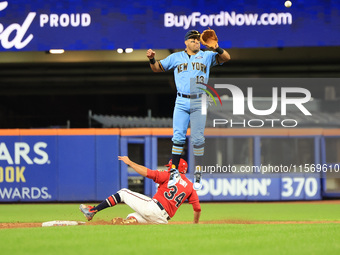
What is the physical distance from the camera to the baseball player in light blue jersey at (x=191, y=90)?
7.34 metres

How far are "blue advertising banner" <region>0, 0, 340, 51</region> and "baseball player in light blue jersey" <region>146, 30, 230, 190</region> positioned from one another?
757 cm

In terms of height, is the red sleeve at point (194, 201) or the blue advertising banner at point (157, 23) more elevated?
the blue advertising banner at point (157, 23)

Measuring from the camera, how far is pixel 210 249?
21.0 feet

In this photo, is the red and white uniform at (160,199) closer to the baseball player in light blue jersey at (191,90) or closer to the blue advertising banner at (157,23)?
the baseball player in light blue jersey at (191,90)

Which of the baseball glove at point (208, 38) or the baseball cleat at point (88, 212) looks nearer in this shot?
the baseball glove at point (208, 38)

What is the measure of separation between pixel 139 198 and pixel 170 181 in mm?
710

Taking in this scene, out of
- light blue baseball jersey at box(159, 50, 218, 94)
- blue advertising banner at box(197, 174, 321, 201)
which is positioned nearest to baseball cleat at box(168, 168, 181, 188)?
light blue baseball jersey at box(159, 50, 218, 94)

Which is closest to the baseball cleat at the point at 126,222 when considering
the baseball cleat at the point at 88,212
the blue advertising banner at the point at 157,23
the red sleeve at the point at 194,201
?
the baseball cleat at the point at 88,212

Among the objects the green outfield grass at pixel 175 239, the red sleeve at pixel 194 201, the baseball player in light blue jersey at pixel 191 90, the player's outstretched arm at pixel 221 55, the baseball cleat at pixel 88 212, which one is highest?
the player's outstretched arm at pixel 221 55

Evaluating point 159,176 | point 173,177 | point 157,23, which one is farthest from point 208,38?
point 157,23

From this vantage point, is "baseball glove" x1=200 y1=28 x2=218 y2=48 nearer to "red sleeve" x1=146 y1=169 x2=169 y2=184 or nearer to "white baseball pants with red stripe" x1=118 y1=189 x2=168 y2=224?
"red sleeve" x1=146 y1=169 x2=169 y2=184

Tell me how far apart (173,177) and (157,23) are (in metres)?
7.97

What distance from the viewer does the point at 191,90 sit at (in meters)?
7.39

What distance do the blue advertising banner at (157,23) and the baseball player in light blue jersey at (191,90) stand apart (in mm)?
7570
